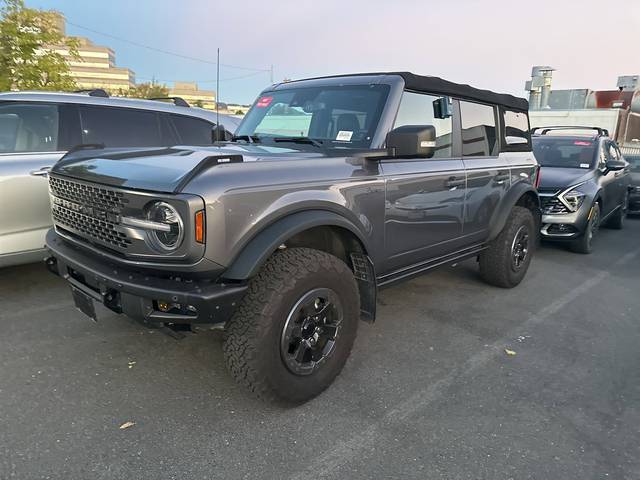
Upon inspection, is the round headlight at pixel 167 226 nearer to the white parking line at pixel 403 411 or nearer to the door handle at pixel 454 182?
the white parking line at pixel 403 411

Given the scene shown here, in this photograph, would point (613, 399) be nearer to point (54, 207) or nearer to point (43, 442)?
point (43, 442)

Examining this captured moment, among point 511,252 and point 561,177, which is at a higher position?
point 561,177

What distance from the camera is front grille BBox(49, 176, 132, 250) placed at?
8.01 feet

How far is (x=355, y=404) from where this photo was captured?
281 centimetres

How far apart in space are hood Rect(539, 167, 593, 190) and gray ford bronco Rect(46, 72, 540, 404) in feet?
9.64

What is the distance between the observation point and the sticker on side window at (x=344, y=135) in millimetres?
3279

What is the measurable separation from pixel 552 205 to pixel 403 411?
16.0 feet

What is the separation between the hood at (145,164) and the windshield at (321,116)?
0.37m

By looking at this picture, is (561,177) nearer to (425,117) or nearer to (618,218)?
(618,218)

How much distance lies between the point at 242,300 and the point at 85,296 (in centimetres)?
98

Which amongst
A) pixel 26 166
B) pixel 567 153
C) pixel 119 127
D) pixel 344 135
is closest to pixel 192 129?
pixel 119 127

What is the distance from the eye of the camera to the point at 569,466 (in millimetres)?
2326

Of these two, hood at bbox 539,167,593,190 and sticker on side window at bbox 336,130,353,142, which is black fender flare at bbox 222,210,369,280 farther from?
hood at bbox 539,167,593,190

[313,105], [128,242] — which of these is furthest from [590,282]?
[128,242]
